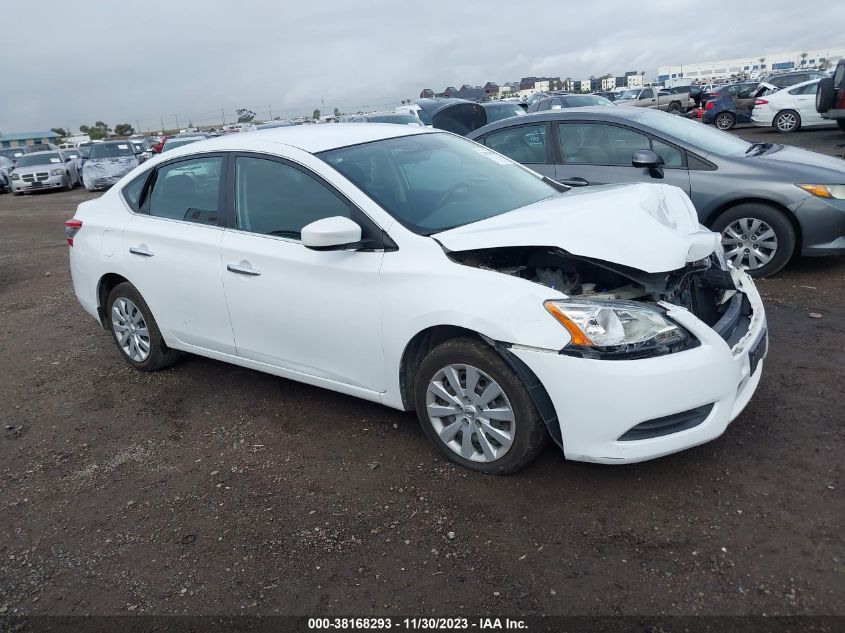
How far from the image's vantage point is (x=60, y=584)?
2.96 metres

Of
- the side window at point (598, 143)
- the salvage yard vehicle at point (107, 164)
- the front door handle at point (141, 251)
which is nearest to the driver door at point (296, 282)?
the front door handle at point (141, 251)

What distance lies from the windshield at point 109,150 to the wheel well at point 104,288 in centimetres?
1801

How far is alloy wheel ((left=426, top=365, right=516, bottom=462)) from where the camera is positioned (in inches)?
127

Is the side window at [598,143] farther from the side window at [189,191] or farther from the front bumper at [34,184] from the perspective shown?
the front bumper at [34,184]

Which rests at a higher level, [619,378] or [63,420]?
[619,378]

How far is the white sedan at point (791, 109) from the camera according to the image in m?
18.9

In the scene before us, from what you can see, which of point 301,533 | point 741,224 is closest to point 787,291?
point 741,224

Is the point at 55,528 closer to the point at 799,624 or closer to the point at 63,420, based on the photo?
the point at 63,420

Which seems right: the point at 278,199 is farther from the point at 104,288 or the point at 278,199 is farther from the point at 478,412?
the point at 104,288

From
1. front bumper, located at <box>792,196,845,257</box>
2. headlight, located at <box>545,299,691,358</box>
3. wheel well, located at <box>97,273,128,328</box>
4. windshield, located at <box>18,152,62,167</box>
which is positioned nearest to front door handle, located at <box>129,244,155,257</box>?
wheel well, located at <box>97,273,128,328</box>

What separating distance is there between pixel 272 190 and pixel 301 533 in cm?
198

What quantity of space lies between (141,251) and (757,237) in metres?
5.08

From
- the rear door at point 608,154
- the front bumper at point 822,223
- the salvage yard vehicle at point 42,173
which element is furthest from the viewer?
the salvage yard vehicle at point 42,173

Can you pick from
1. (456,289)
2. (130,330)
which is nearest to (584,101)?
(130,330)
